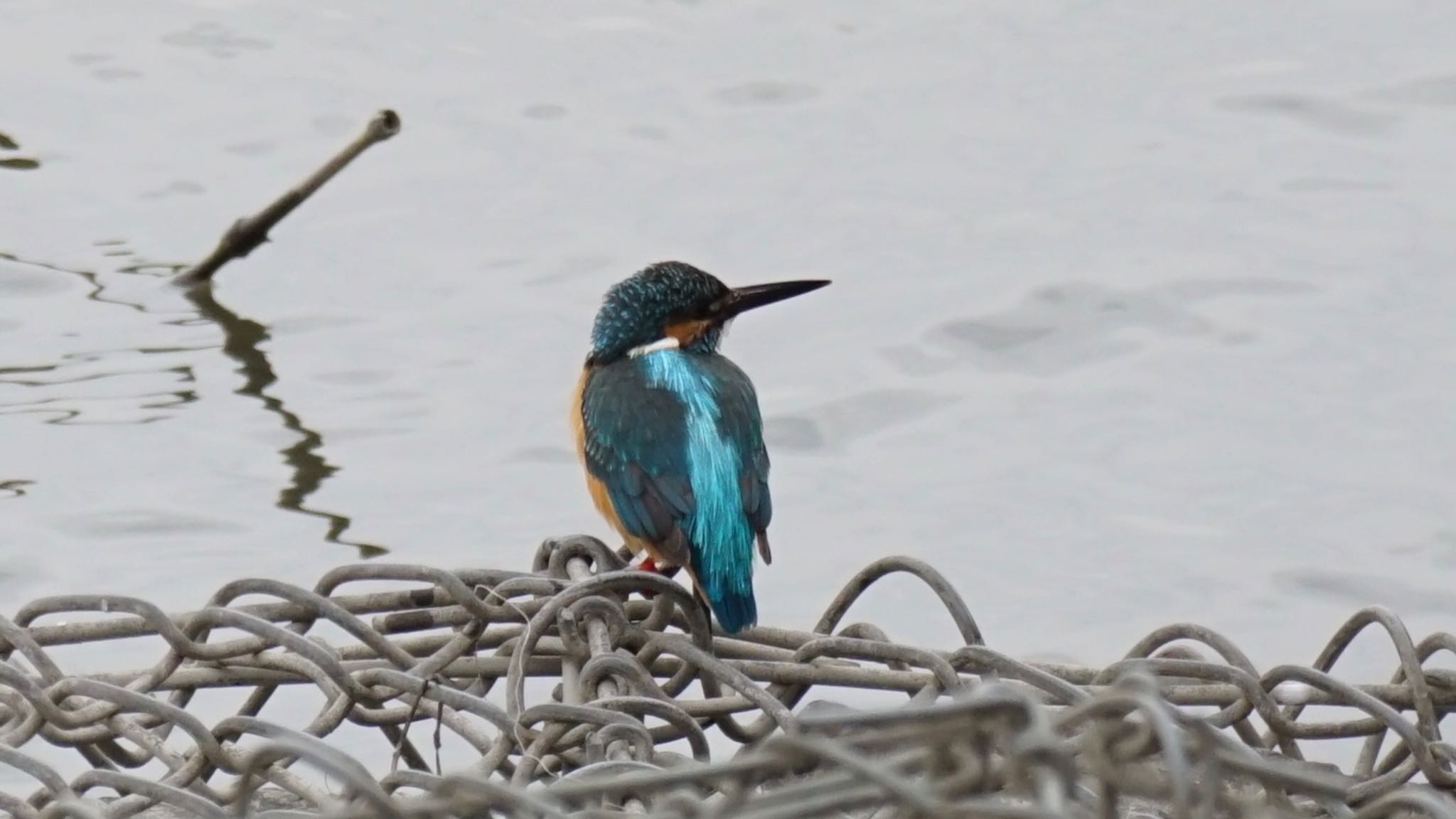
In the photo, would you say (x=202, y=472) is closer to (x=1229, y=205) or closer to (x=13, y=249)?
(x=13, y=249)

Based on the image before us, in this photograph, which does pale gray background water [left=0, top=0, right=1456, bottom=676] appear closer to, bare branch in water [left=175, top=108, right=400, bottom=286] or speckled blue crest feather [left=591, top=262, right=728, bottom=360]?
bare branch in water [left=175, top=108, right=400, bottom=286]

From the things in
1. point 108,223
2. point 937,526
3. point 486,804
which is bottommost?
point 937,526

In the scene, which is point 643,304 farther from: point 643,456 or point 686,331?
point 643,456

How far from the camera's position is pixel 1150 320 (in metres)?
6.42

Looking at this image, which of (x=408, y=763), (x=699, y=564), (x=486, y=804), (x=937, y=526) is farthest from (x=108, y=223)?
(x=486, y=804)

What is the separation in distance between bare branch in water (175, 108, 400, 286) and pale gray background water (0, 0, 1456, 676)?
0.43 ft

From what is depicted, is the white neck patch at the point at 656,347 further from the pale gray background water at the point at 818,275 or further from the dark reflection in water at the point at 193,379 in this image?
the dark reflection in water at the point at 193,379

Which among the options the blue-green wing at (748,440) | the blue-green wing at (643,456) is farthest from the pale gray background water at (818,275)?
the blue-green wing at (643,456)

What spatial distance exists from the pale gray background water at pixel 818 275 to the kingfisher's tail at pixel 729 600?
1.85 m

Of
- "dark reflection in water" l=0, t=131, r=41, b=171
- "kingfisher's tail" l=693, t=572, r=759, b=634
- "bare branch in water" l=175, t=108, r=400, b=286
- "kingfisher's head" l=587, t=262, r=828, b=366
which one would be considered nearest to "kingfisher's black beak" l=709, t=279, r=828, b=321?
"kingfisher's head" l=587, t=262, r=828, b=366

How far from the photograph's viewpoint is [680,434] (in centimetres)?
342

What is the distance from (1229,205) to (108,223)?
3.62 meters

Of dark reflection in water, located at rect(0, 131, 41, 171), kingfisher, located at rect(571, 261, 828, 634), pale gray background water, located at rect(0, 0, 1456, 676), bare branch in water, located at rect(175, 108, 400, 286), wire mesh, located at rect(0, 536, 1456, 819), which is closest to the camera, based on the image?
wire mesh, located at rect(0, 536, 1456, 819)

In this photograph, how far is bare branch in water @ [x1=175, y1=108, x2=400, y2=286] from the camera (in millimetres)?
4777
